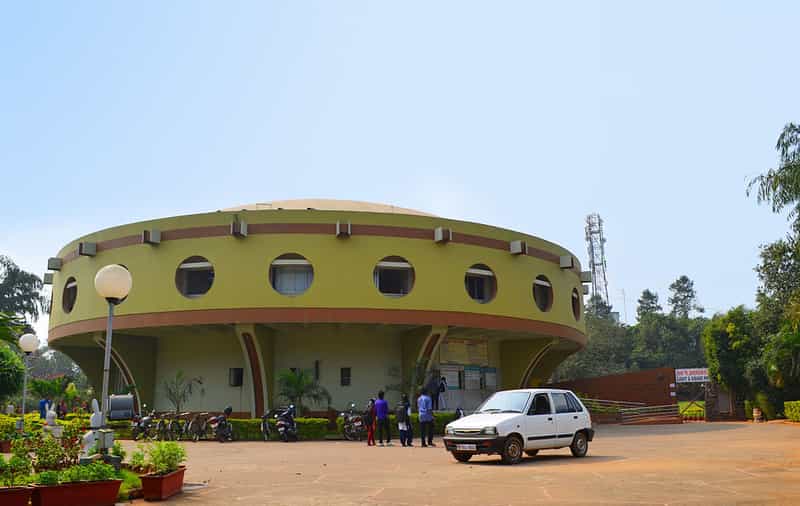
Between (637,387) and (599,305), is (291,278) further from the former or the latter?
(599,305)

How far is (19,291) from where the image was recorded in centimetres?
6700

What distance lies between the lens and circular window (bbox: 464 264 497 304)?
29203 mm

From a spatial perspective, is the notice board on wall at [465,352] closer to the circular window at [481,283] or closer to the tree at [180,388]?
the circular window at [481,283]

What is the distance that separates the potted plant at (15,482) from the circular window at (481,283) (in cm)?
2105

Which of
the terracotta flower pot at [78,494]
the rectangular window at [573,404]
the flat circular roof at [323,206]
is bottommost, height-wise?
the terracotta flower pot at [78,494]

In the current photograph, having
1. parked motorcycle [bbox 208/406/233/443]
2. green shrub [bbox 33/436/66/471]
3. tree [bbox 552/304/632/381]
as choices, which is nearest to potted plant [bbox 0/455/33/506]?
green shrub [bbox 33/436/66/471]

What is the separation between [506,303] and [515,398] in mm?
13750

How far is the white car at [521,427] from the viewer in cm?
1421

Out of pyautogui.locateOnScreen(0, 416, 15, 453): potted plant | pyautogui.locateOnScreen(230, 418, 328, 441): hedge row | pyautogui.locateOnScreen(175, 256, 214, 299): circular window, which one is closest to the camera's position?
pyautogui.locateOnScreen(0, 416, 15, 453): potted plant

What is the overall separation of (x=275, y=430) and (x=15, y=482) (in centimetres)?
1556

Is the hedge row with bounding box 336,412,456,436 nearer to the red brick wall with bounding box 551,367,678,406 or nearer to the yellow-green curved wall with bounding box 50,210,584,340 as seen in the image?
the yellow-green curved wall with bounding box 50,210,584,340

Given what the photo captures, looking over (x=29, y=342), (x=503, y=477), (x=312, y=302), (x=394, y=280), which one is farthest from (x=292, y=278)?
(x=503, y=477)

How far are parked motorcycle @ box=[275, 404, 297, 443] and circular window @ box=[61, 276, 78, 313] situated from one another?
12.4 metres

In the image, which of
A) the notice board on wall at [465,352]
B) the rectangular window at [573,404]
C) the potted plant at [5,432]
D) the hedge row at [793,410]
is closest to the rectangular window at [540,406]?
the rectangular window at [573,404]
